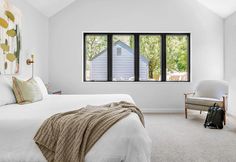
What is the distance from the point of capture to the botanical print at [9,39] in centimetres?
339

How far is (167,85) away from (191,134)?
2.11 meters

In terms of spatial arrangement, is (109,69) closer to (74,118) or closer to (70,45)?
(70,45)

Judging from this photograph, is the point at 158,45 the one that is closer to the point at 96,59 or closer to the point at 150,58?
the point at 150,58

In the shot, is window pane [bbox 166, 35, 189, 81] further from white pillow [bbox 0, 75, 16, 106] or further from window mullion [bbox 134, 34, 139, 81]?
white pillow [bbox 0, 75, 16, 106]

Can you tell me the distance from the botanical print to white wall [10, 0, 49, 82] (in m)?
0.25

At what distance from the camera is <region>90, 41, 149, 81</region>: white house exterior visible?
583 cm

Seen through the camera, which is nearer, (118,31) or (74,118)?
(74,118)

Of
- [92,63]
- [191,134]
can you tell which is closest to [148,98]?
[92,63]

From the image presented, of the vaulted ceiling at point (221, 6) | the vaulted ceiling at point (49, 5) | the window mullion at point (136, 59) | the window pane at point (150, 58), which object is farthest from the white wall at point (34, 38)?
the vaulted ceiling at point (221, 6)

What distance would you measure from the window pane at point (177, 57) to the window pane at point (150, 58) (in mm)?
246

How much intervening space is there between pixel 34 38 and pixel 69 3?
4.54ft

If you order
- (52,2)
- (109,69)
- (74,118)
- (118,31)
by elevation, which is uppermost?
(52,2)

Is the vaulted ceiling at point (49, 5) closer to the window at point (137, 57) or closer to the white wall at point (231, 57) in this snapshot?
the window at point (137, 57)

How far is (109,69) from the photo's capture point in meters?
5.82
